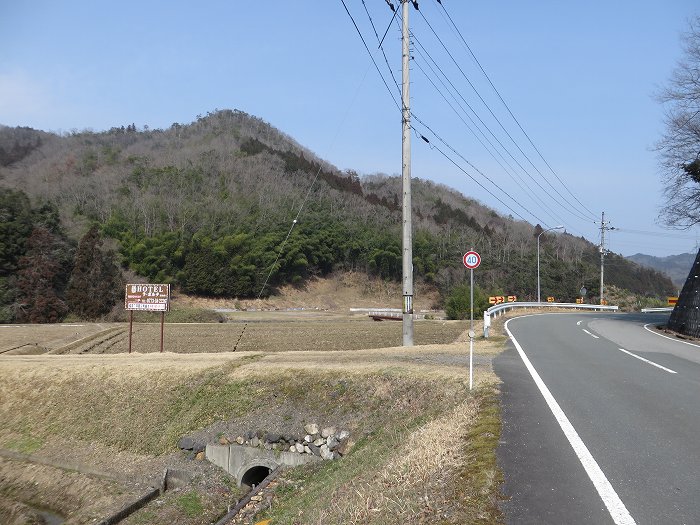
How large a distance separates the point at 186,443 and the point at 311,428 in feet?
10.7

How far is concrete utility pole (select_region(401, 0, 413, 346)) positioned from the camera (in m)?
19.0

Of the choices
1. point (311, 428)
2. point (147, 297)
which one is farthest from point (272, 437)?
point (147, 297)

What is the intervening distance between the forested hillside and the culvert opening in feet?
124

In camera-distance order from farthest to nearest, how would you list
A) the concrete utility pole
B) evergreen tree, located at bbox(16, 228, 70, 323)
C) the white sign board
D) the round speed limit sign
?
evergreen tree, located at bbox(16, 228, 70, 323) < the white sign board < the concrete utility pole < the round speed limit sign

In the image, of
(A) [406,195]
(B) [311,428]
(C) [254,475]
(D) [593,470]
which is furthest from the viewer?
(A) [406,195]

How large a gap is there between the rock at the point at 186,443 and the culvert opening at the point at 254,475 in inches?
63.2

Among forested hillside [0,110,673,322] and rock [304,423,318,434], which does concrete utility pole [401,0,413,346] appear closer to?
rock [304,423,318,434]

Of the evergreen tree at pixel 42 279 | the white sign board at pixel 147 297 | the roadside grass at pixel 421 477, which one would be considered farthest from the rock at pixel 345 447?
the evergreen tree at pixel 42 279

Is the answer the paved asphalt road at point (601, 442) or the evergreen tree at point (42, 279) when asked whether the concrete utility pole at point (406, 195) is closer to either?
the paved asphalt road at point (601, 442)

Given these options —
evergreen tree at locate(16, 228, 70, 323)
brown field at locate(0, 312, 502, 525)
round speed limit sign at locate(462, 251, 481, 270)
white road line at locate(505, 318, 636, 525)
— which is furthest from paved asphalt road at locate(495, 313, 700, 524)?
evergreen tree at locate(16, 228, 70, 323)

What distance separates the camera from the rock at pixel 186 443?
13.5 metres

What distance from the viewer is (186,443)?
533 inches

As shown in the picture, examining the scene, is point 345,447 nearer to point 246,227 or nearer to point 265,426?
point 265,426

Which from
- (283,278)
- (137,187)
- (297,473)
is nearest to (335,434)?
(297,473)
